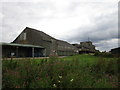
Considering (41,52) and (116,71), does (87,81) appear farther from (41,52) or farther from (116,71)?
(41,52)

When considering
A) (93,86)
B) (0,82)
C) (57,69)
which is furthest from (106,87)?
(0,82)

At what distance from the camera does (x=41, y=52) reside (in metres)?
41.4

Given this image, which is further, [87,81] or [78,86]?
[87,81]

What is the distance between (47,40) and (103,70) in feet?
122

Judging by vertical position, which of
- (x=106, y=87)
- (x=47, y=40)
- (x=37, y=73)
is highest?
(x=47, y=40)

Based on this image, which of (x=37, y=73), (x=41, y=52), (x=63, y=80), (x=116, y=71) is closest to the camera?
(x=63, y=80)

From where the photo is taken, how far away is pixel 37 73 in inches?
182

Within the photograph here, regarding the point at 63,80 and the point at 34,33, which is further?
the point at 34,33

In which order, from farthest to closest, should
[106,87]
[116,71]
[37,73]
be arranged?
[116,71] < [37,73] < [106,87]

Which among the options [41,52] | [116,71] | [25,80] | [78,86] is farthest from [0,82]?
[41,52]

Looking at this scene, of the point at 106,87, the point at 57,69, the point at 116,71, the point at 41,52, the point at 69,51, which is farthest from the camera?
the point at 69,51

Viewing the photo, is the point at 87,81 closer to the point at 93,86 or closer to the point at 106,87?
the point at 93,86

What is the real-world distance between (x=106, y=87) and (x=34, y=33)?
39331mm

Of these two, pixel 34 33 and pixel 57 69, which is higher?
pixel 34 33
